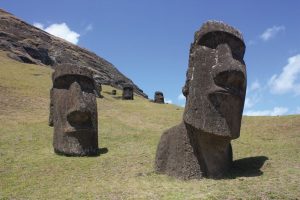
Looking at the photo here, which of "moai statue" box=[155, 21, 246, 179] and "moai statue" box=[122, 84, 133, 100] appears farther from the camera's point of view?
"moai statue" box=[122, 84, 133, 100]

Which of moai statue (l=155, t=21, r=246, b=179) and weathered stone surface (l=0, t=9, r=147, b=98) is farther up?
weathered stone surface (l=0, t=9, r=147, b=98)

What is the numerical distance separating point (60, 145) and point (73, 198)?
24.4 ft

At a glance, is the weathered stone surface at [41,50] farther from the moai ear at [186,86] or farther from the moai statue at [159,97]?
the moai ear at [186,86]

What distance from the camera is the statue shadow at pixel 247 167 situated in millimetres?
12984

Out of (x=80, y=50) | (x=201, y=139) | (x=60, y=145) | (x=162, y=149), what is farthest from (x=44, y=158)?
(x=80, y=50)

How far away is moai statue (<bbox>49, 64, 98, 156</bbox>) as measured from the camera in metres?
18.8

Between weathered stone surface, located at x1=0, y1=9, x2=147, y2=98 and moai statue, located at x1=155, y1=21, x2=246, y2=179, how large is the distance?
204ft

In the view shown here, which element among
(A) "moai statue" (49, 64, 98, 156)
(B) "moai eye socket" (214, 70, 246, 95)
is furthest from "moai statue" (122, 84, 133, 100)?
(B) "moai eye socket" (214, 70, 246, 95)

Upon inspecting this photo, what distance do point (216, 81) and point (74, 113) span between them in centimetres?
833

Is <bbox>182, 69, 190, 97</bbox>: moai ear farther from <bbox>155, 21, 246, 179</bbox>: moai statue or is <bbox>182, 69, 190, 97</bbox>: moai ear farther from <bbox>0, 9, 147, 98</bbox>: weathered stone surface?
<bbox>0, 9, 147, 98</bbox>: weathered stone surface

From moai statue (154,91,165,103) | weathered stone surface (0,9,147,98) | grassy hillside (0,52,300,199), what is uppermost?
weathered stone surface (0,9,147,98)

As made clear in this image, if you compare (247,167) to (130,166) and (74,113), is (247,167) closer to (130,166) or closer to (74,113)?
(130,166)

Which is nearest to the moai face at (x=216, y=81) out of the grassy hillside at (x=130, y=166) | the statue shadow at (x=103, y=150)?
the grassy hillside at (x=130, y=166)

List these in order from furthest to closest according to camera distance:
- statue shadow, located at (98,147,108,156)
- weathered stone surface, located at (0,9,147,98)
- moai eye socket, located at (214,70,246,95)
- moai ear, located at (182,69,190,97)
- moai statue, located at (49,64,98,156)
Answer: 1. weathered stone surface, located at (0,9,147,98)
2. statue shadow, located at (98,147,108,156)
3. moai statue, located at (49,64,98,156)
4. moai ear, located at (182,69,190,97)
5. moai eye socket, located at (214,70,246,95)
